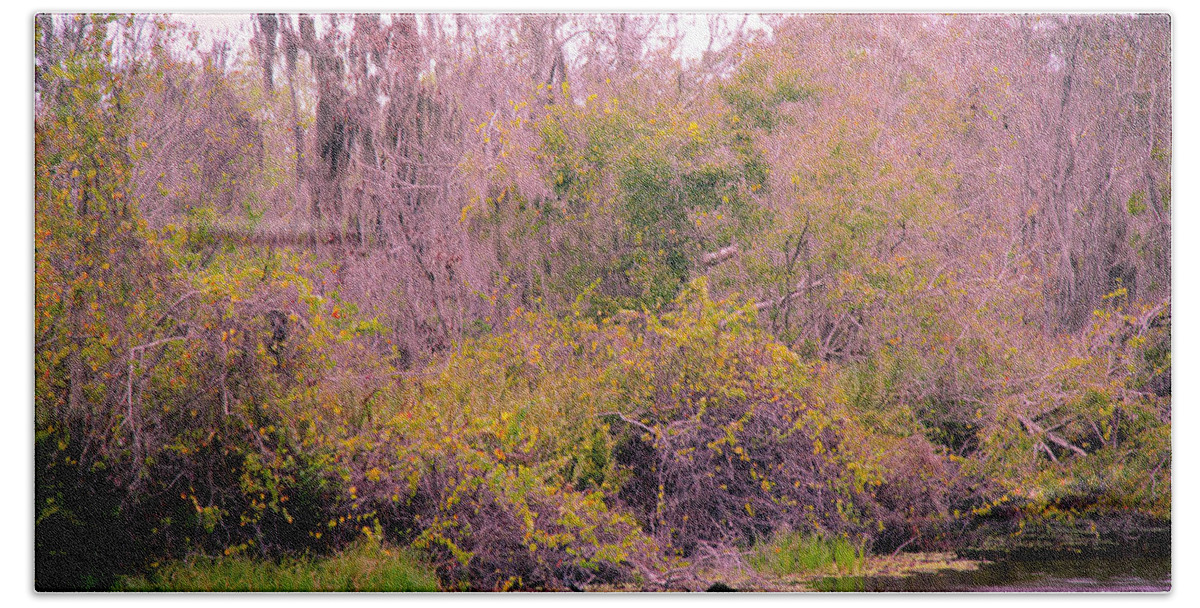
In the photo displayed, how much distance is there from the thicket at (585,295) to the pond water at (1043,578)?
23 cm

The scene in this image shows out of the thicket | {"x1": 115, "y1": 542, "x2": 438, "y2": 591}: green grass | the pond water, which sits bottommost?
{"x1": 115, "y1": 542, "x2": 438, "y2": 591}: green grass

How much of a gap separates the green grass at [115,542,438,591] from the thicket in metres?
0.03

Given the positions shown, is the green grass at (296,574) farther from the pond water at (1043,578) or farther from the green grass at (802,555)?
the pond water at (1043,578)

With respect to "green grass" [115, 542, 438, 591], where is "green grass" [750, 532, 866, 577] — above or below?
above

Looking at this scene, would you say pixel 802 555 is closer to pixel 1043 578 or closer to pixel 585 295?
pixel 1043 578

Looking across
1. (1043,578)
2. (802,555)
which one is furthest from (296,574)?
(1043,578)

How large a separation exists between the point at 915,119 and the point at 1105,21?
135 cm

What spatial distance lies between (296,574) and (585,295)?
2.56 m

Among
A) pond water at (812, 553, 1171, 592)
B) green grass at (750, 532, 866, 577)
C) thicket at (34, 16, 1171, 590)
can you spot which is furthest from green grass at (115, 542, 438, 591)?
pond water at (812, 553, 1171, 592)

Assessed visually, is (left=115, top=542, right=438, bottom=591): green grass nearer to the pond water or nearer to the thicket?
the thicket

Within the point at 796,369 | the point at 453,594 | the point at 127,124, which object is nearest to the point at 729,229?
the point at 796,369

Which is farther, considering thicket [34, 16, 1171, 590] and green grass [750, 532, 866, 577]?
green grass [750, 532, 866, 577]

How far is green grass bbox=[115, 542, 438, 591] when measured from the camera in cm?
638

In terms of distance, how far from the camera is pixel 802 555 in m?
6.58
